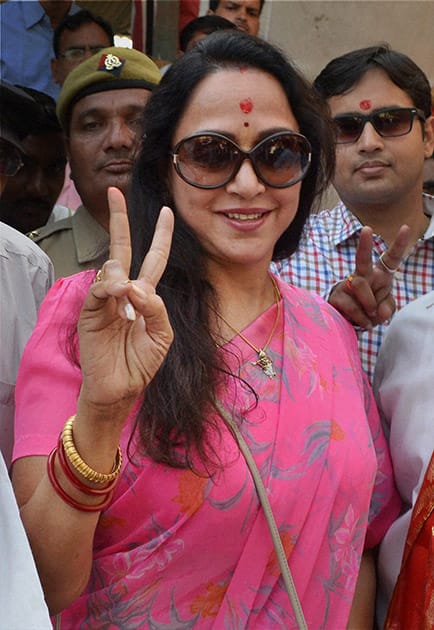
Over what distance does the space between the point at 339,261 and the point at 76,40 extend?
7.56 feet

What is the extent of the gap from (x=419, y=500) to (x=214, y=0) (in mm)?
3573

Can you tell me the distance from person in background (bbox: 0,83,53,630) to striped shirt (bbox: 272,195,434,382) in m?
0.86

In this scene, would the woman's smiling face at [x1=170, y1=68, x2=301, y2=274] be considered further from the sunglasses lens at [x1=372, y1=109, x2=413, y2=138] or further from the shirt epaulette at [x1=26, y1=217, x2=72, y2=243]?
the shirt epaulette at [x1=26, y1=217, x2=72, y2=243]

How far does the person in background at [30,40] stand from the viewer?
4492 mm

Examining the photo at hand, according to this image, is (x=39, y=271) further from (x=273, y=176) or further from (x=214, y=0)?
(x=214, y=0)

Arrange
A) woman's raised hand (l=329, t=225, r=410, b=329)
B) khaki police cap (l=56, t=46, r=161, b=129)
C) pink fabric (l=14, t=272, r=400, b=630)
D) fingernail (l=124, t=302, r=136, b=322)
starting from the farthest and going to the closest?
khaki police cap (l=56, t=46, r=161, b=129) → woman's raised hand (l=329, t=225, r=410, b=329) → pink fabric (l=14, t=272, r=400, b=630) → fingernail (l=124, t=302, r=136, b=322)

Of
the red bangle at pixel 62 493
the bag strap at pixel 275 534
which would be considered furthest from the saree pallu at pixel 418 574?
the red bangle at pixel 62 493

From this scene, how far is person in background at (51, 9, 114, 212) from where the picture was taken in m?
4.39

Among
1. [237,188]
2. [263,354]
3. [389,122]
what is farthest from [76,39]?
[263,354]

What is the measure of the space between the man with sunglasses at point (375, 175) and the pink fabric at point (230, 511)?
0.90 meters

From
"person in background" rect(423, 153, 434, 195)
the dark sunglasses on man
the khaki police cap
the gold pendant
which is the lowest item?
the gold pendant

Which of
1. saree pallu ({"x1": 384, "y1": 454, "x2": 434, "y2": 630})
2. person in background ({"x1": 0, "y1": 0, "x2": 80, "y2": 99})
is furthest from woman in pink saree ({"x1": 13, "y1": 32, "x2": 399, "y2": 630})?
person in background ({"x1": 0, "y1": 0, "x2": 80, "y2": 99})

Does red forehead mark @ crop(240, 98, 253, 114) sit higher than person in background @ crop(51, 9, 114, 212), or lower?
lower

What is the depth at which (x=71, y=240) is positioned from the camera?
295cm
